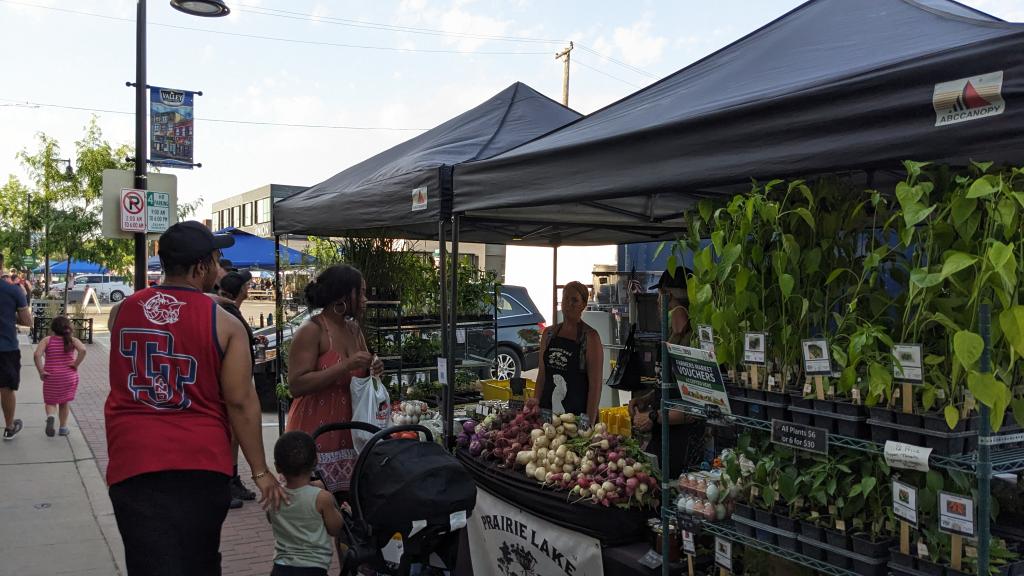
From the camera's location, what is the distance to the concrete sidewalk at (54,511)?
16.5ft

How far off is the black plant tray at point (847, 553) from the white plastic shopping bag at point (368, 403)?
2.13 meters

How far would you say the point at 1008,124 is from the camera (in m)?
1.93

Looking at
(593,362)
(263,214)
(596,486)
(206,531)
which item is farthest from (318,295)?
(263,214)

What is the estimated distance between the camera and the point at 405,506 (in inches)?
107

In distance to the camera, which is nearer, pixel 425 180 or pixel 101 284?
pixel 425 180

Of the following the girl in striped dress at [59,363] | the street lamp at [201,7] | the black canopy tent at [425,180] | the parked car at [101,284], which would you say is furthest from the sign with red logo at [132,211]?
the parked car at [101,284]

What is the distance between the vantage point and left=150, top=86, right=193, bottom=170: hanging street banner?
10.4 metres

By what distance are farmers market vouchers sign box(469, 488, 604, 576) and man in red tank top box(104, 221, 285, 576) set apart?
1399mm

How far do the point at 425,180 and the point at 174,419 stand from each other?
2200 mm

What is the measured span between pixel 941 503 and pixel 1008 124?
1021 mm

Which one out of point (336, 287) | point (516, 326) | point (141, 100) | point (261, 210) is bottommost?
point (516, 326)

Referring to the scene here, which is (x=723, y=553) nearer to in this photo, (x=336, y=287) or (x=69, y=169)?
(x=336, y=287)

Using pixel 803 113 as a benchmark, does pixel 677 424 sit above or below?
below

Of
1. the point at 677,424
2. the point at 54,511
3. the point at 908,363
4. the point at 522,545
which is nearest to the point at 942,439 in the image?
the point at 908,363
